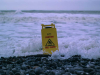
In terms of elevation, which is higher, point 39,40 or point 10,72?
point 39,40

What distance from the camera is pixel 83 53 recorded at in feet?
9.16

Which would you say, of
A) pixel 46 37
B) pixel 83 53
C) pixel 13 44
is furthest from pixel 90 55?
pixel 13 44

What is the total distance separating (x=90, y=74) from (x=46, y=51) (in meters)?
1.34

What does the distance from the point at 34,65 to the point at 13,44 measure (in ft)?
5.79

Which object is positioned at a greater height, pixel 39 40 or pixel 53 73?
pixel 39 40

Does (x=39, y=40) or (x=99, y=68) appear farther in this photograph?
(x=39, y=40)

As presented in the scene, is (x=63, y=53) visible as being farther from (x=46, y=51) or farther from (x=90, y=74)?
(x=90, y=74)

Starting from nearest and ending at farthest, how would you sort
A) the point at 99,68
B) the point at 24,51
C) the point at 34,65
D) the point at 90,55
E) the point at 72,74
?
1. the point at 72,74
2. the point at 99,68
3. the point at 34,65
4. the point at 90,55
5. the point at 24,51

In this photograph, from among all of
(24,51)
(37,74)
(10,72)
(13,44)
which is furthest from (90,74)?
(13,44)

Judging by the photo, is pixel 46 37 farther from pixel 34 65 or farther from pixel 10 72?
pixel 10 72

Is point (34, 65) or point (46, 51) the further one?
point (46, 51)

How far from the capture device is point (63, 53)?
2.85m

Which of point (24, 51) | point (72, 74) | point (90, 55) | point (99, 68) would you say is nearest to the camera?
point (72, 74)

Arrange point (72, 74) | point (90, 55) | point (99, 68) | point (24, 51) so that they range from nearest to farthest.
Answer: point (72, 74), point (99, 68), point (90, 55), point (24, 51)
